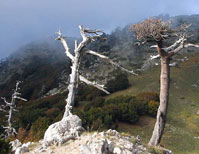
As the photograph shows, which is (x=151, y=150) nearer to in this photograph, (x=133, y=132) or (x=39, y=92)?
(x=133, y=132)

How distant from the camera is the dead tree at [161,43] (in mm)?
10758

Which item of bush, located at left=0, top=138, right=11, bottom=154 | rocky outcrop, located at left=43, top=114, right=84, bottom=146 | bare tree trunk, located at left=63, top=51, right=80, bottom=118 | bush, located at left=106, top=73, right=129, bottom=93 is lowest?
bush, located at left=0, top=138, right=11, bottom=154

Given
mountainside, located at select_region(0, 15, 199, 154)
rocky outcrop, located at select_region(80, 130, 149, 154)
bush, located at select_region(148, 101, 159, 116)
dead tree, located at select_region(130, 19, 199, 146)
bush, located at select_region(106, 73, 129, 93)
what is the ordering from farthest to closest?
bush, located at select_region(106, 73, 129, 93), bush, located at select_region(148, 101, 159, 116), mountainside, located at select_region(0, 15, 199, 154), dead tree, located at select_region(130, 19, 199, 146), rocky outcrop, located at select_region(80, 130, 149, 154)

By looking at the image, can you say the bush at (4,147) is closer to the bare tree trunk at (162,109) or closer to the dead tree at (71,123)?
the dead tree at (71,123)

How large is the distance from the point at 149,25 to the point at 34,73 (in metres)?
87.3

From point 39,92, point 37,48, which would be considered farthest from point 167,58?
point 37,48

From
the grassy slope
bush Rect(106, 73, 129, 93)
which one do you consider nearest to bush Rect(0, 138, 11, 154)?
the grassy slope

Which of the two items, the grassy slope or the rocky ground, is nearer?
the rocky ground

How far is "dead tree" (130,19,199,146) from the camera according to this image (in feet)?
35.3

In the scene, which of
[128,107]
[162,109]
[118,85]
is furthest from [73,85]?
[118,85]

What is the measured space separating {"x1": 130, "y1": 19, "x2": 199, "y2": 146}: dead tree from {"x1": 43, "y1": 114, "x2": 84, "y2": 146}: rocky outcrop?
432 cm

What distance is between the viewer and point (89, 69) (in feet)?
220

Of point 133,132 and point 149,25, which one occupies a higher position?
point 149,25

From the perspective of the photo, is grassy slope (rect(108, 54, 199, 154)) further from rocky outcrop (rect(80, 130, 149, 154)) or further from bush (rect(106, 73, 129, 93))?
rocky outcrop (rect(80, 130, 149, 154))
